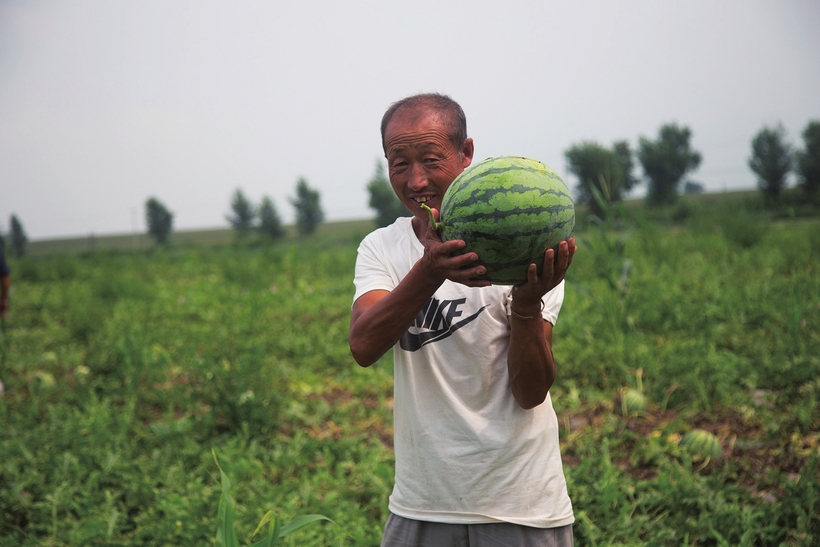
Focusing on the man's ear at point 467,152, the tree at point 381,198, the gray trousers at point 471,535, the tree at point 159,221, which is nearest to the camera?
the gray trousers at point 471,535

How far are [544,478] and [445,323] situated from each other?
1.64 ft

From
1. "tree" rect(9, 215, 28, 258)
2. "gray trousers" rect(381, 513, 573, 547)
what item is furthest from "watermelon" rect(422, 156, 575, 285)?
"tree" rect(9, 215, 28, 258)

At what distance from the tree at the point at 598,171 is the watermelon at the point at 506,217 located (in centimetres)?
333

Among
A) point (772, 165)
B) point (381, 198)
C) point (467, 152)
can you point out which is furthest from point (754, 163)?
point (467, 152)

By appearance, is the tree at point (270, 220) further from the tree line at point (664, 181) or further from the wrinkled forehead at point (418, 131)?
the wrinkled forehead at point (418, 131)

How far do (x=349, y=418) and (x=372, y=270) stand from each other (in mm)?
2953

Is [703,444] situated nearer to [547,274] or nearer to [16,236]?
[547,274]

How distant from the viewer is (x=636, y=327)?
215 inches

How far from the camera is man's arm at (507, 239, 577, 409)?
148 cm

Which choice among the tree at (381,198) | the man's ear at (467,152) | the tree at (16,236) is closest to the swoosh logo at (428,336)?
the man's ear at (467,152)

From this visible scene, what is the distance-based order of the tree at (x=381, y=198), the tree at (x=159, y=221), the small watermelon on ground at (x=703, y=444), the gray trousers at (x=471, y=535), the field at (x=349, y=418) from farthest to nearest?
the tree at (x=159, y=221) → the tree at (x=381, y=198) → the small watermelon on ground at (x=703, y=444) → the field at (x=349, y=418) → the gray trousers at (x=471, y=535)

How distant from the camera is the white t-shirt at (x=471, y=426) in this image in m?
1.74

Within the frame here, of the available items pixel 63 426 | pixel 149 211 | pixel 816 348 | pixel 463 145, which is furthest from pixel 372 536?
pixel 149 211

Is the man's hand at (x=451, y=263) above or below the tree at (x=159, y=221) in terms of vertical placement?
below
